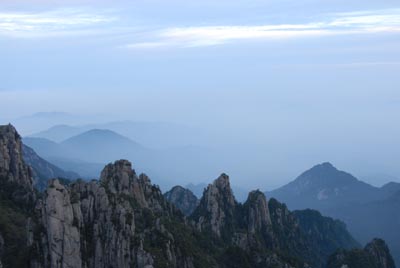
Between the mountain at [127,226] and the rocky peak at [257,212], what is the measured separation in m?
0.17

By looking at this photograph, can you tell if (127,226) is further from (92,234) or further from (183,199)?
(183,199)

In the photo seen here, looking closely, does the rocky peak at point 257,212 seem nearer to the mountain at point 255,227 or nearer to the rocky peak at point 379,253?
the mountain at point 255,227

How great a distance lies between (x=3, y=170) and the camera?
103 m

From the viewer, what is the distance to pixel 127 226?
77.1 metres

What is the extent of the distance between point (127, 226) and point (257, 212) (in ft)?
190

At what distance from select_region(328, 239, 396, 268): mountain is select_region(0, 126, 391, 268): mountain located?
38.7 inches

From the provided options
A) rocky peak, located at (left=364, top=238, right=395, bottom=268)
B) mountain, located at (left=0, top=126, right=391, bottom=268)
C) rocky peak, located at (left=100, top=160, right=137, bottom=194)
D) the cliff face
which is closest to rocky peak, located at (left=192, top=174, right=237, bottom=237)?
mountain, located at (left=0, top=126, right=391, bottom=268)

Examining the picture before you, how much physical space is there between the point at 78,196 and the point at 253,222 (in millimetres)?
57802

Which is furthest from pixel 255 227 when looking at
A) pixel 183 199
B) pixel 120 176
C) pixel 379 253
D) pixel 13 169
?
pixel 13 169

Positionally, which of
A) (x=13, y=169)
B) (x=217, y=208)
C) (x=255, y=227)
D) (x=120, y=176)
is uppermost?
(x=13, y=169)

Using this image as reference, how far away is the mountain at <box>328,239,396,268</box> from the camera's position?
394 ft

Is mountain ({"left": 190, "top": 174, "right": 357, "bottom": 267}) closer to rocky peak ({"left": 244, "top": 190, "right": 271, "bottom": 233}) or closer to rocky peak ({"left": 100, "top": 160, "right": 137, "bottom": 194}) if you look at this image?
rocky peak ({"left": 244, "top": 190, "right": 271, "bottom": 233})

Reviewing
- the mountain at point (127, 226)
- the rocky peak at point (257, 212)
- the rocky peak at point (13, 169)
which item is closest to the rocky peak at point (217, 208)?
the mountain at point (127, 226)

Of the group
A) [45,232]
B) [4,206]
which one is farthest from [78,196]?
[4,206]
